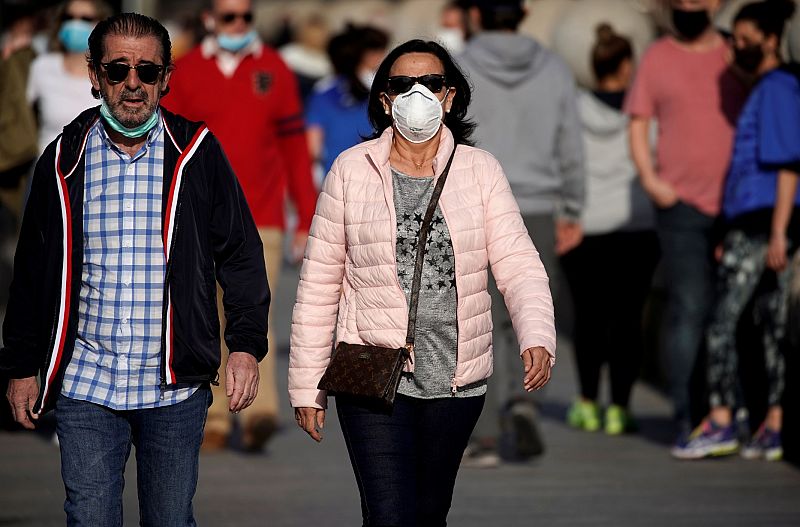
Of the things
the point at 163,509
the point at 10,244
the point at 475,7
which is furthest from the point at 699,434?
the point at 10,244

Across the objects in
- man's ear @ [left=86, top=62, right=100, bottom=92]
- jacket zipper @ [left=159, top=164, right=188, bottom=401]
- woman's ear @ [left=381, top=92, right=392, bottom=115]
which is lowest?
jacket zipper @ [left=159, top=164, right=188, bottom=401]

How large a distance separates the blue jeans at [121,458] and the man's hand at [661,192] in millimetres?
4253

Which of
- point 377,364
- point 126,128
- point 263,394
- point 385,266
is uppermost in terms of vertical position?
point 126,128

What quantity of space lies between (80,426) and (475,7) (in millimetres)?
4416

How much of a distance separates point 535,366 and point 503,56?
3.76m

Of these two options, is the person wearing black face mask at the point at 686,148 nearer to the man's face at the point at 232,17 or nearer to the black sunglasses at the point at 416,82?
the man's face at the point at 232,17

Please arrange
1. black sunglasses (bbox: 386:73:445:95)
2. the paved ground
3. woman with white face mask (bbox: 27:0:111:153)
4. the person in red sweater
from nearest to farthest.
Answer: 1. black sunglasses (bbox: 386:73:445:95)
2. the paved ground
3. the person in red sweater
4. woman with white face mask (bbox: 27:0:111:153)

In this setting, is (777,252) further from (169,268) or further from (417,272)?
(169,268)

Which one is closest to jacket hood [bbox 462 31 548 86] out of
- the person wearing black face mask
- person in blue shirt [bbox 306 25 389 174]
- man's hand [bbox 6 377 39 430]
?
the person wearing black face mask

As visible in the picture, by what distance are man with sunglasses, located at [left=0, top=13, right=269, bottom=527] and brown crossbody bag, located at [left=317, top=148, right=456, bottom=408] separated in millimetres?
256

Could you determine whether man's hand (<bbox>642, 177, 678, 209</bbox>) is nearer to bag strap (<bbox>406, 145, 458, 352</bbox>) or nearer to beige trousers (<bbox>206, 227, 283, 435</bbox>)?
beige trousers (<bbox>206, 227, 283, 435</bbox>)

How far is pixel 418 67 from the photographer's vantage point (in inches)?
207

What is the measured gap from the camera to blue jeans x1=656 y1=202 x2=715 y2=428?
8.77m

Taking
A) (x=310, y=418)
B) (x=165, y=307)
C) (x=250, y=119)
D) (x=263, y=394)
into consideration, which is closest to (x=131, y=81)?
(x=165, y=307)
